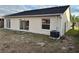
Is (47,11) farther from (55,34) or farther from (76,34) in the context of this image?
(76,34)

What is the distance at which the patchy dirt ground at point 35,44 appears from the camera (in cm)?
327

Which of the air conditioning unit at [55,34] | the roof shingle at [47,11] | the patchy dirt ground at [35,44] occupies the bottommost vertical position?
the patchy dirt ground at [35,44]

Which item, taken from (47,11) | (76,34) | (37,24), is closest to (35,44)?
(37,24)

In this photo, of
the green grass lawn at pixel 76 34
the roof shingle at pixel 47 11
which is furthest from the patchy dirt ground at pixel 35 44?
the roof shingle at pixel 47 11

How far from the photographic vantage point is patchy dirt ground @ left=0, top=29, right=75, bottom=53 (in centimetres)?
327

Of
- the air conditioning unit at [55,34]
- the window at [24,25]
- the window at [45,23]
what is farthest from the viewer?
the window at [24,25]

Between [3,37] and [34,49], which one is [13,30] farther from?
[34,49]

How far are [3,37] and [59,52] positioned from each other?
1072 millimetres

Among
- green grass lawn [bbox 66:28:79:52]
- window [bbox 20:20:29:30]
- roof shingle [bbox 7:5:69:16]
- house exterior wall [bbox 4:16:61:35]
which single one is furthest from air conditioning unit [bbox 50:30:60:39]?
window [bbox 20:20:29:30]

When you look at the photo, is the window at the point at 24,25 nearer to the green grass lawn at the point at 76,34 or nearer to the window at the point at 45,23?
the window at the point at 45,23

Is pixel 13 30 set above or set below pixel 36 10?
below

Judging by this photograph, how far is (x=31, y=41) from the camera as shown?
334 cm
